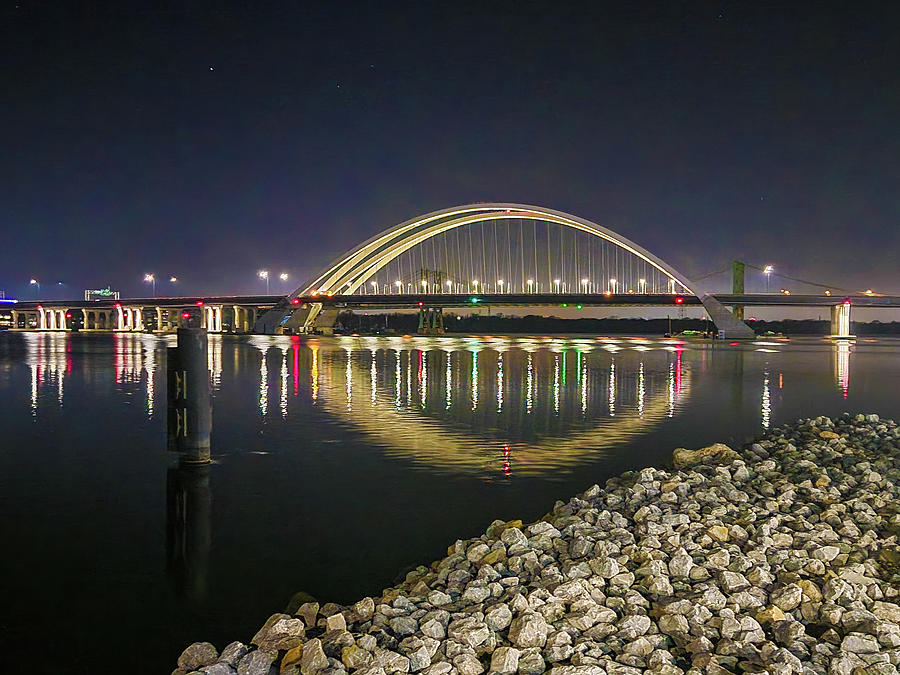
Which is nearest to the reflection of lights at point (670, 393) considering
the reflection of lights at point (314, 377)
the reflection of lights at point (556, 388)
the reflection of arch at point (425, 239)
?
the reflection of lights at point (556, 388)

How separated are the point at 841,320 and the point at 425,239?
185 ft

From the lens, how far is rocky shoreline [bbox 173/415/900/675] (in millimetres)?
4516

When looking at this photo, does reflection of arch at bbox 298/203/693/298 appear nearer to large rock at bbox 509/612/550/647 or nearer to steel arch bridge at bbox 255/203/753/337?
steel arch bridge at bbox 255/203/753/337

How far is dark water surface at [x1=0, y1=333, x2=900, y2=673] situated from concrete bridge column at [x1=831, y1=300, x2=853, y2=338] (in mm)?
84203

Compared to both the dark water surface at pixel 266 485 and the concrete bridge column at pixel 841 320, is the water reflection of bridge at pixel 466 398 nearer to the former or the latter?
Answer: the dark water surface at pixel 266 485

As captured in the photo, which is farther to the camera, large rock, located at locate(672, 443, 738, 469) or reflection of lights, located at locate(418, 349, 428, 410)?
reflection of lights, located at locate(418, 349, 428, 410)

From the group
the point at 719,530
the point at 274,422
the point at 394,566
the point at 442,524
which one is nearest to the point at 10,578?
the point at 394,566

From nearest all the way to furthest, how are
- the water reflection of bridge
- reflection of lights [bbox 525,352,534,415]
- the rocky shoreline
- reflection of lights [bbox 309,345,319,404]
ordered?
the rocky shoreline → the water reflection of bridge → reflection of lights [bbox 525,352,534,415] → reflection of lights [bbox 309,345,319,404]

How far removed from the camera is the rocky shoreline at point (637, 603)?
4516mm

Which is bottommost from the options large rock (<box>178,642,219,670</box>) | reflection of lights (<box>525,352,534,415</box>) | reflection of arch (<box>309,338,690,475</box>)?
large rock (<box>178,642,219,670</box>)

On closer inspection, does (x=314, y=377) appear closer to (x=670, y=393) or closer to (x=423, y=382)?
(x=423, y=382)

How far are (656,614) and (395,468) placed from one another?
588 centimetres

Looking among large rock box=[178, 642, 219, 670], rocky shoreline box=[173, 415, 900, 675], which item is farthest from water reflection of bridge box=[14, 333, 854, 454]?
large rock box=[178, 642, 219, 670]

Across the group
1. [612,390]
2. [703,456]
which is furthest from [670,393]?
[703,456]
